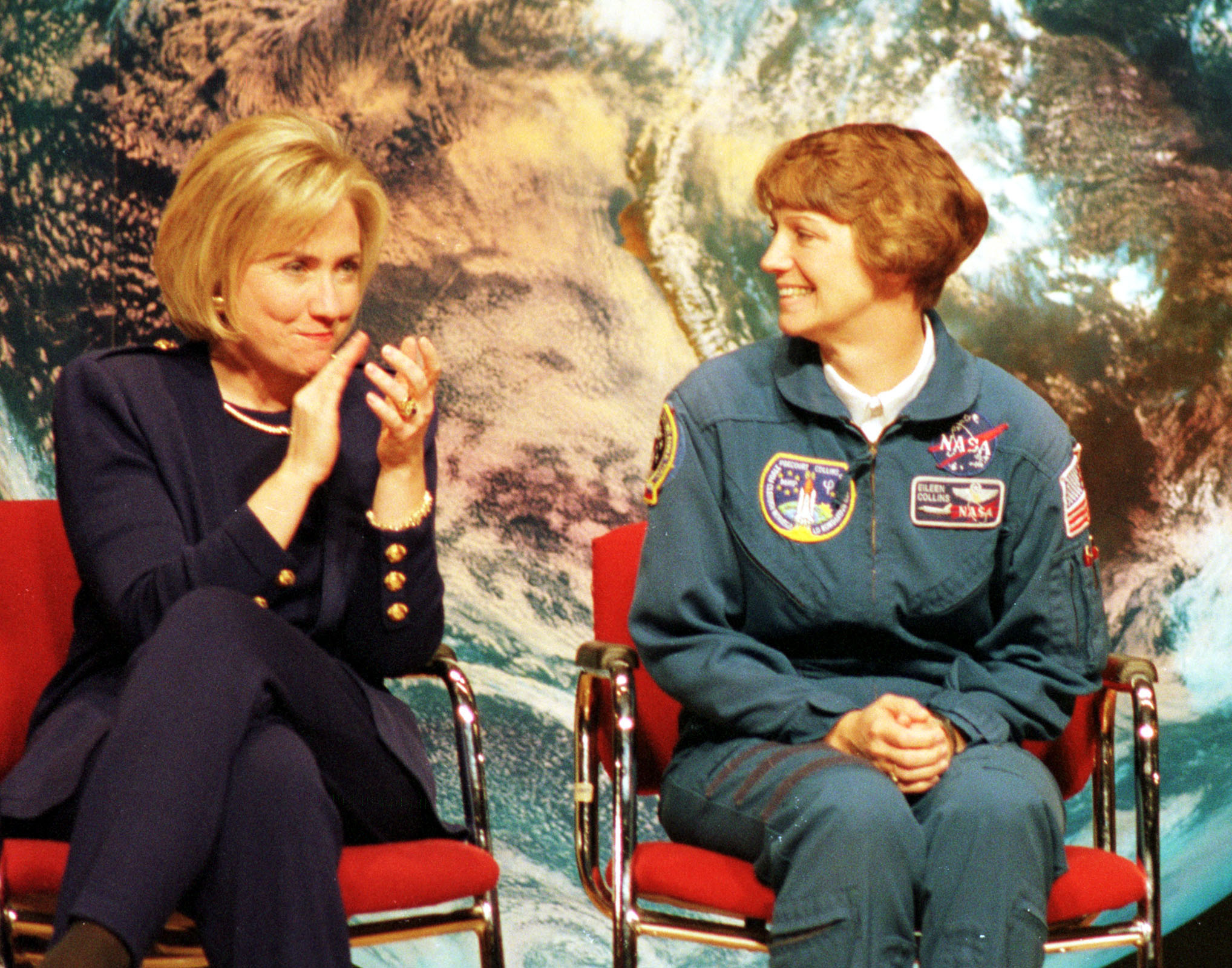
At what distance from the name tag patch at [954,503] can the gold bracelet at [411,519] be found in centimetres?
67

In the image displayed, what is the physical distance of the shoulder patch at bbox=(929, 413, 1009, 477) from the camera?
6.17ft

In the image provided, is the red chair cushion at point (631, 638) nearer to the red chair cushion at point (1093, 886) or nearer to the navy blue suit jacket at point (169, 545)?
the navy blue suit jacket at point (169, 545)

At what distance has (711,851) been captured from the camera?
67.6 inches

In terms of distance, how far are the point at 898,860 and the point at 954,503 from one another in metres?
0.56

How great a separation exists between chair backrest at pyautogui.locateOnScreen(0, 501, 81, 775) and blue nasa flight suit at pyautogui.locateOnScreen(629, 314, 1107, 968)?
82cm

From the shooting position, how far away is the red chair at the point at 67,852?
1550mm

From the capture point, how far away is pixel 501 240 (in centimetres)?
307

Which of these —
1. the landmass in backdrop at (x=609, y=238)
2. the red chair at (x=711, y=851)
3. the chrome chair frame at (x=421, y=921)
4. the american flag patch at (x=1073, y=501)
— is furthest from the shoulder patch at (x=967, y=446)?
the landmass in backdrop at (x=609, y=238)

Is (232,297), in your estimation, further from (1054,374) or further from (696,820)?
(1054,374)

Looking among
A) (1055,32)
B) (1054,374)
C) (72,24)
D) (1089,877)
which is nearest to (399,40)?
(72,24)

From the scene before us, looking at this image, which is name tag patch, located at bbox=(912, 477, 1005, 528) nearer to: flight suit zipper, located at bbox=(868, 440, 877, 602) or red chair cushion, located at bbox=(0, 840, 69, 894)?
flight suit zipper, located at bbox=(868, 440, 877, 602)

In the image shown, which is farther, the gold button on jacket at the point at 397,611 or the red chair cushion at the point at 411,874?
the gold button on jacket at the point at 397,611

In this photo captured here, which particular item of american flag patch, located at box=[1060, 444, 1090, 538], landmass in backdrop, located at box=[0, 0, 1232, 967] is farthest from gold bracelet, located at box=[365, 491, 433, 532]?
landmass in backdrop, located at box=[0, 0, 1232, 967]

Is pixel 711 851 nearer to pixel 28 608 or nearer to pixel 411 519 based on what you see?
pixel 411 519
